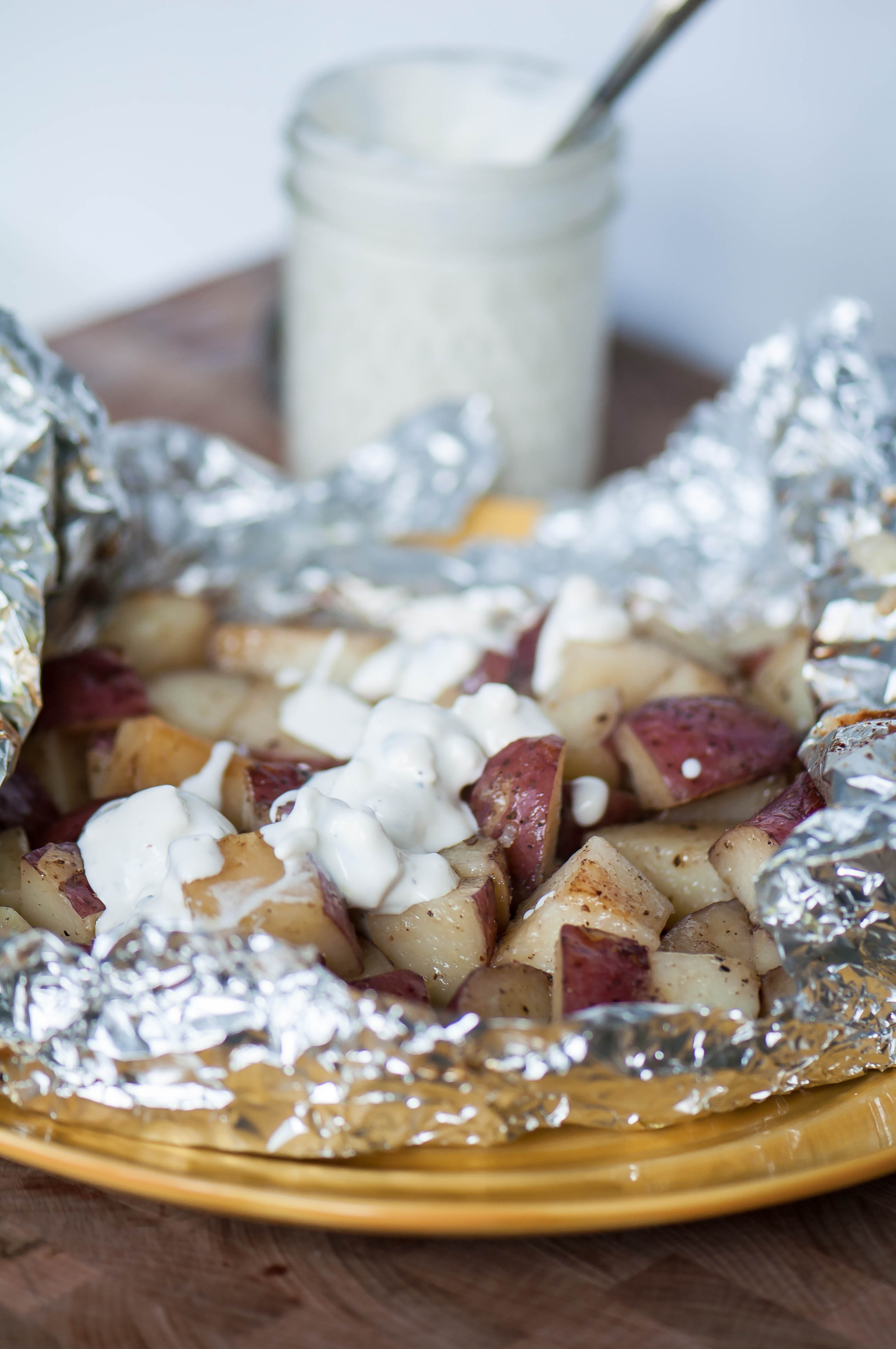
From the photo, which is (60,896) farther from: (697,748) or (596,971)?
(697,748)

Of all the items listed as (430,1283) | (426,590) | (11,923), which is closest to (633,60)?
(426,590)

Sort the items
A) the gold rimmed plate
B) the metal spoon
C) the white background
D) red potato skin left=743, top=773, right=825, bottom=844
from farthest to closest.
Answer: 1. the white background
2. the metal spoon
3. red potato skin left=743, top=773, right=825, bottom=844
4. the gold rimmed plate

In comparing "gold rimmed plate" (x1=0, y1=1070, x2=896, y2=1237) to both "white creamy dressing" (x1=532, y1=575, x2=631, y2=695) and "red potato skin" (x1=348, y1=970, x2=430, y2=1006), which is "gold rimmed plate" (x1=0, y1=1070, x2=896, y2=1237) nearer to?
"red potato skin" (x1=348, y1=970, x2=430, y2=1006)

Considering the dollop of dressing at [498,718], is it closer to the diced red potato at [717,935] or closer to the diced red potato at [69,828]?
the diced red potato at [717,935]

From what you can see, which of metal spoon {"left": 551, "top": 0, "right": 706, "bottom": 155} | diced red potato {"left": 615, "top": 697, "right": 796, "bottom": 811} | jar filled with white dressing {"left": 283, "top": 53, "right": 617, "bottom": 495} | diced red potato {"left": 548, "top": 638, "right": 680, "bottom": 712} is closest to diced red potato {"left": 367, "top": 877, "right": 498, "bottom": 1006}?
diced red potato {"left": 615, "top": 697, "right": 796, "bottom": 811}

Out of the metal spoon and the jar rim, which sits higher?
the metal spoon

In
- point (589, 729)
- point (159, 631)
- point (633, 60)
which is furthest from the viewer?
point (633, 60)

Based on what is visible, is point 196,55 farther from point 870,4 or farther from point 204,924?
point 204,924
